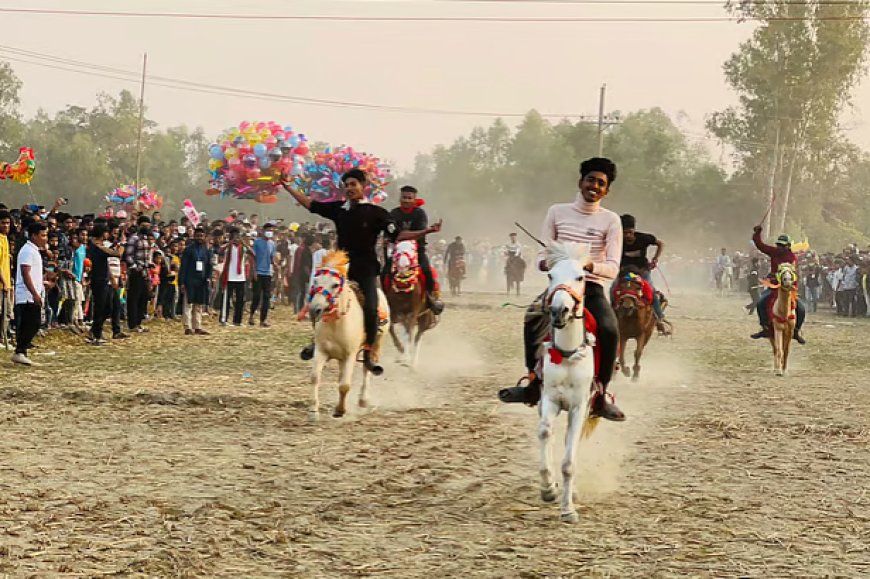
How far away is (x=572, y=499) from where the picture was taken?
8047mm

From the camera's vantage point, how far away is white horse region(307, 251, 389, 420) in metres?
11.0

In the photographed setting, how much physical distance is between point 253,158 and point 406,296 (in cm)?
1987

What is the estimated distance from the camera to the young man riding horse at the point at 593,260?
8422mm

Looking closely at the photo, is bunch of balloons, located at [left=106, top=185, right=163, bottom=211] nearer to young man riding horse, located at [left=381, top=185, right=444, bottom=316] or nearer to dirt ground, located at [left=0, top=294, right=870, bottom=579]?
dirt ground, located at [left=0, top=294, right=870, bottom=579]

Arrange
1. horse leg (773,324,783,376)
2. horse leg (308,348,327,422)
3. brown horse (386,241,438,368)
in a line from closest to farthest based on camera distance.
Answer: horse leg (308,348,327,422) → brown horse (386,241,438,368) → horse leg (773,324,783,376)

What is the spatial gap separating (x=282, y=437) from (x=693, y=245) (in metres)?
79.4

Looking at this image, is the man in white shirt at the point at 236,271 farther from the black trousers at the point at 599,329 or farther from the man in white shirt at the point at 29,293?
the black trousers at the point at 599,329

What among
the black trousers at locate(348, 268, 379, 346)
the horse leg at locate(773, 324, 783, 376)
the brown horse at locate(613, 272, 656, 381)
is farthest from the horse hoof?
the horse leg at locate(773, 324, 783, 376)

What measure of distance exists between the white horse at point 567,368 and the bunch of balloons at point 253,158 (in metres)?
27.2

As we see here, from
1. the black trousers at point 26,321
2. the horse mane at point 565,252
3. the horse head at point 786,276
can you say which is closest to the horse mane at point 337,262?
the horse mane at point 565,252

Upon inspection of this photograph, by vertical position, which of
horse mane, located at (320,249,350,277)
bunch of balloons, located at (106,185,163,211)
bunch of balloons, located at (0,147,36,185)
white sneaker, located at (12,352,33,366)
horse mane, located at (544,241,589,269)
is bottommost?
white sneaker, located at (12,352,33,366)

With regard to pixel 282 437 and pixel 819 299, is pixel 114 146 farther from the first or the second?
pixel 282 437

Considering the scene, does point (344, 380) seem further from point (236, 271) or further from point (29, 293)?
point (236, 271)

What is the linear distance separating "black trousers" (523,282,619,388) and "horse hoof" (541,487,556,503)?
1051mm
